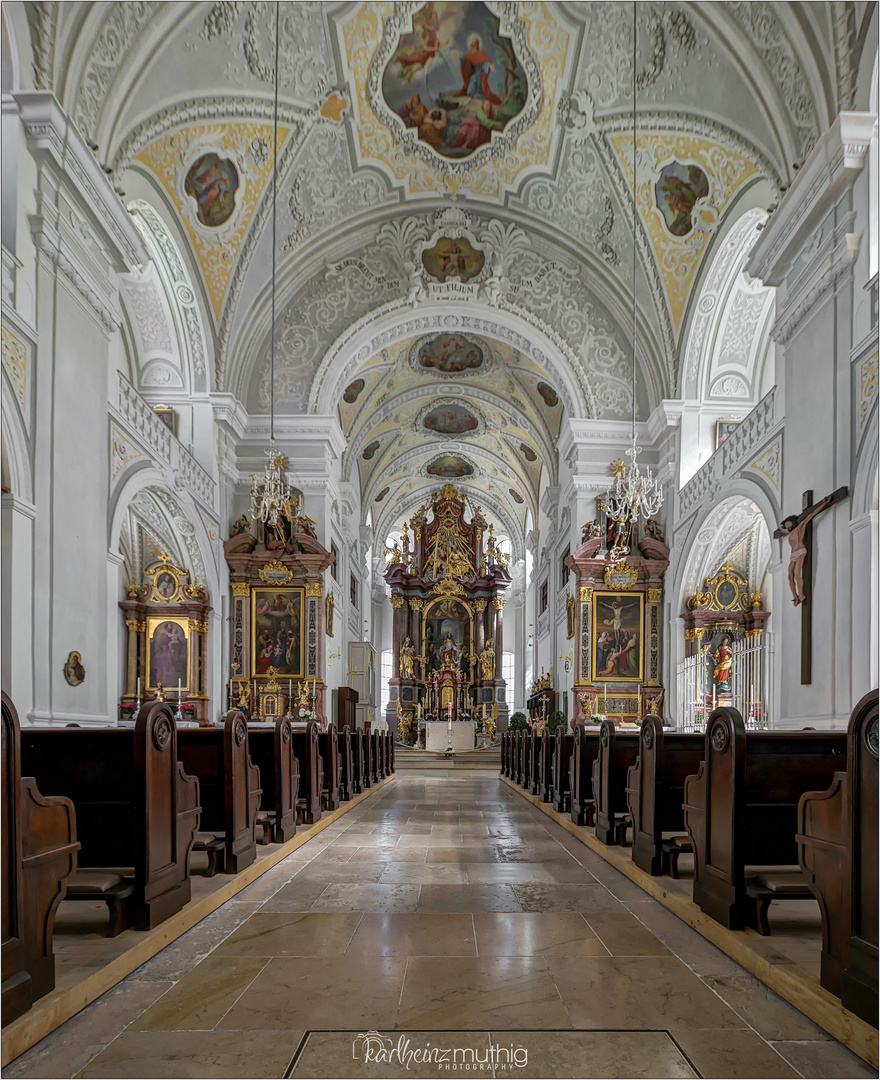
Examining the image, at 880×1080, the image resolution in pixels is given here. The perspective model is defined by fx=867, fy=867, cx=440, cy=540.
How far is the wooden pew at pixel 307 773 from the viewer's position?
25.0 feet

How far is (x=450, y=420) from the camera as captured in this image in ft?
83.0

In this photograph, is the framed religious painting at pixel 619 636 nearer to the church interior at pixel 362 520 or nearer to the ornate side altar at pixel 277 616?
the church interior at pixel 362 520

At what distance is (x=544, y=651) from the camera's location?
24.1 metres

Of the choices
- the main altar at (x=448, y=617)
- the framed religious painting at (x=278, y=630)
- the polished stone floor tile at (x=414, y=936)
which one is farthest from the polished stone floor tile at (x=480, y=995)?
the main altar at (x=448, y=617)

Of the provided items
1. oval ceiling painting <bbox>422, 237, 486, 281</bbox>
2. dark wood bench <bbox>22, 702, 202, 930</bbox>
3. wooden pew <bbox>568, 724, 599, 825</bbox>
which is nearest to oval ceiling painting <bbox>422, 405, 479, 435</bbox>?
oval ceiling painting <bbox>422, 237, 486, 281</bbox>

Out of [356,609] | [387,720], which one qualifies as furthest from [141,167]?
[387,720]

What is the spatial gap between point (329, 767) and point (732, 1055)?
6.97m

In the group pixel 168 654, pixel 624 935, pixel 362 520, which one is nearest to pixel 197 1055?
pixel 624 935

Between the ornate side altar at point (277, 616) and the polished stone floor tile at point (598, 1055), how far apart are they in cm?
1388

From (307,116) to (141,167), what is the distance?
106 inches

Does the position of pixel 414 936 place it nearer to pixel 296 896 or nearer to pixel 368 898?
pixel 368 898

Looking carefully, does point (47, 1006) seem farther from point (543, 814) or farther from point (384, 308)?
point (384, 308)

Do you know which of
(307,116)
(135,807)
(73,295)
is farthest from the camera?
(307,116)

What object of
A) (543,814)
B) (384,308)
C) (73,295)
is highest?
(384,308)
